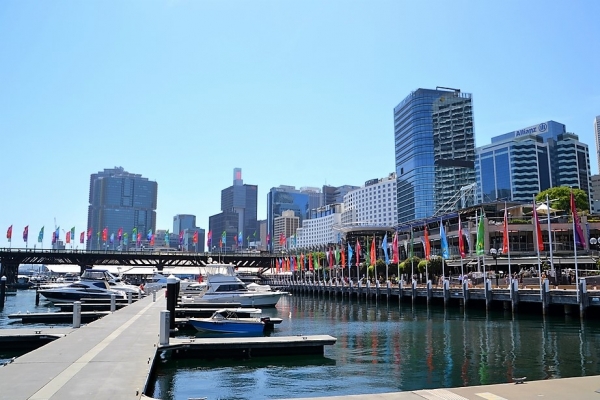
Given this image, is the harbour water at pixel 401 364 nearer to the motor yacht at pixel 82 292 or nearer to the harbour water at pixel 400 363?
the harbour water at pixel 400 363

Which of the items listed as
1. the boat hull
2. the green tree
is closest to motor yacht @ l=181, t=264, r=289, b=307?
the boat hull

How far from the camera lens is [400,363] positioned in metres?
26.4

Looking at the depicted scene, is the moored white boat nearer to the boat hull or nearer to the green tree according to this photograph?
the boat hull

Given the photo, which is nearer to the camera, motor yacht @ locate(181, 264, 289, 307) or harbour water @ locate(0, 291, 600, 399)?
harbour water @ locate(0, 291, 600, 399)

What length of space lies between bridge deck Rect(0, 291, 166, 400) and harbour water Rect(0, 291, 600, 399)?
1.87 metres

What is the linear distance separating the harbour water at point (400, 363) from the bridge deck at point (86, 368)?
6.12 ft

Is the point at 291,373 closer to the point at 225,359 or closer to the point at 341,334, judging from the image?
the point at 225,359

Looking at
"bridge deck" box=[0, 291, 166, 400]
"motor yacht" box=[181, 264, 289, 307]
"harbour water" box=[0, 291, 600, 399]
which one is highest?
"motor yacht" box=[181, 264, 289, 307]

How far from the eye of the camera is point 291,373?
24.1 metres

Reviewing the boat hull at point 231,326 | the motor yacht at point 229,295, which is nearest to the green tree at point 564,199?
the motor yacht at point 229,295

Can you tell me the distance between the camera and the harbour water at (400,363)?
844 inches

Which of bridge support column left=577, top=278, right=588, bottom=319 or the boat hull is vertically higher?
bridge support column left=577, top=278, right=588, bottom=319

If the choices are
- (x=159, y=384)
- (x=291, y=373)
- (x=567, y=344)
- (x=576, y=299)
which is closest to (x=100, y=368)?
(x=159, y=384)

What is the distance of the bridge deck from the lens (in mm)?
14812
